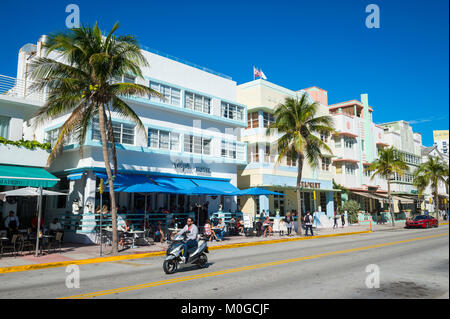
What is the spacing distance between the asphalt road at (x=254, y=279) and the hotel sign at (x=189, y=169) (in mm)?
11902

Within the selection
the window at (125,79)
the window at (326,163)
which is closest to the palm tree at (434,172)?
the window at (326,163)

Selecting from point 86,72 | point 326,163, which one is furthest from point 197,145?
point 326,163

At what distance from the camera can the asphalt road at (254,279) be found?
7750 millimetres

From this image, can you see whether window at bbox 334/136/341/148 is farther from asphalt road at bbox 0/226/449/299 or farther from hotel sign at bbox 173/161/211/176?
asphalt road at bbox 0/226/449/299

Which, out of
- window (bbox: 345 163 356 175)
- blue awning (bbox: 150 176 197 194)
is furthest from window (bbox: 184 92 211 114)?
window (bbox: 345 163 356 175)

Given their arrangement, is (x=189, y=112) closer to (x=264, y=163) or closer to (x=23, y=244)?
(x=264, y=163)

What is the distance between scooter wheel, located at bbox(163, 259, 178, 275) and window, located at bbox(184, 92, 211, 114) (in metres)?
17.3

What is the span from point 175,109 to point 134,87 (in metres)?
8.20

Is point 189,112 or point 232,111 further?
point 232,111

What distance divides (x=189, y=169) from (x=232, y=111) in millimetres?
7004

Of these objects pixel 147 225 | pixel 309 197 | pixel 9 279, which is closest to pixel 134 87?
pixel 147 225

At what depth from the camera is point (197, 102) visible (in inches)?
1081

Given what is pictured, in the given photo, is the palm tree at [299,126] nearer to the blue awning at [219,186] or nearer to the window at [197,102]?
the blue awning at [219,186]
